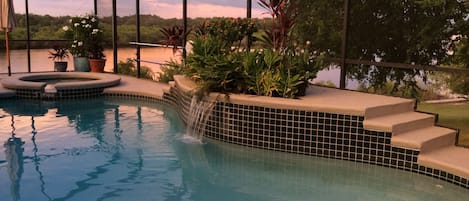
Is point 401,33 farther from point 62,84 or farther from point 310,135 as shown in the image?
point 62,84

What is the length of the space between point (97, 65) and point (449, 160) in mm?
8524

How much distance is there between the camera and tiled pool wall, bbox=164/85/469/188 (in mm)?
4594

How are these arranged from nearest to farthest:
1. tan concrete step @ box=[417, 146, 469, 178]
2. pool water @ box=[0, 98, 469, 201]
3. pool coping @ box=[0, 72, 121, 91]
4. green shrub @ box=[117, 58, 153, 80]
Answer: pool water @ box=[0, 98, 469, 201] → tan concrete step @ box=[417, 146, 469, 178] → pool coping @ box=[0, 72, 121, 91] → green shrub @ box=[117, 58, 153, 80]

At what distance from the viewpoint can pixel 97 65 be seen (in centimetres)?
1077

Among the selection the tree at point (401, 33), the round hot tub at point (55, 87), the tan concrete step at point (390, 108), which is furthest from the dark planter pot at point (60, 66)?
the tan concrete step at point (390, 108)

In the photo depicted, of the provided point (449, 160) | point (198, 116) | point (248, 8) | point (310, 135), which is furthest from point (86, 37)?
point (449, 160)

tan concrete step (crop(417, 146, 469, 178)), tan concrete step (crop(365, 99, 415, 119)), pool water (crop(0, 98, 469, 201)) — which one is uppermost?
tan concrete step (crop(365, 99, 415, 119))

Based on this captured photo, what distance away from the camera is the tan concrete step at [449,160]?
4081 mm

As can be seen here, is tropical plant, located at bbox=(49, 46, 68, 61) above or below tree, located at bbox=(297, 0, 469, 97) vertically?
below

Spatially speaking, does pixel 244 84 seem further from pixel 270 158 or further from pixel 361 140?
pixel 361 140

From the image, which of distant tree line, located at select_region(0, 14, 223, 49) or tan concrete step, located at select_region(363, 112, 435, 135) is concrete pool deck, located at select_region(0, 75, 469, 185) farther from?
distant tree line, located at select_region(0, 14, 223, 49)

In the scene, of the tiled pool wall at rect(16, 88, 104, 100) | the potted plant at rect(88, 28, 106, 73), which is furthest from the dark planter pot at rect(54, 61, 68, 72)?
the tiled pool wall at rect(16, 88, 104, 100)

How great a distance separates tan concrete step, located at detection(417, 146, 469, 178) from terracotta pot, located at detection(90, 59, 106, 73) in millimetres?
8254

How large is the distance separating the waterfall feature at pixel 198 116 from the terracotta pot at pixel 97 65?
5596 millimetres
